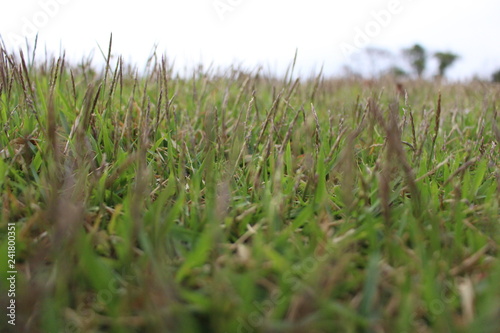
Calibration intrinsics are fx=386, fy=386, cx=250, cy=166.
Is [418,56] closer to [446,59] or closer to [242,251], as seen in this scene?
[446,59]

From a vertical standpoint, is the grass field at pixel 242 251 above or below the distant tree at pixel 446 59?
below

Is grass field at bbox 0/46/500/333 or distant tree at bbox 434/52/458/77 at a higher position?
distant tree at bbox 434/52/458/77

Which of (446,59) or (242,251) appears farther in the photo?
(446,59)

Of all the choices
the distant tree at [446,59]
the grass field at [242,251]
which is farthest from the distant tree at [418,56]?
the grass field at [242,251]

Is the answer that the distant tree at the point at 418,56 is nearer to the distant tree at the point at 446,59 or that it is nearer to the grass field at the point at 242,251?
the distant tree at the point at 446,59

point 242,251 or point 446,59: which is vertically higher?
point 446,59

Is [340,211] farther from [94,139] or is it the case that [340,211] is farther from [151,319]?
[94,139]

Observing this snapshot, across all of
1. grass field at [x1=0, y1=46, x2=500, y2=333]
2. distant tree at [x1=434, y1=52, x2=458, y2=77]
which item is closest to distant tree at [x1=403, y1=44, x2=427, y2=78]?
distant tree at [x1=434, y1=52, x2=458, y2=77]

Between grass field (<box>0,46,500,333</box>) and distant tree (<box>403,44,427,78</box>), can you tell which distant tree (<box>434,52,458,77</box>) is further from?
grass field (<box>0,46,500,333</box>)

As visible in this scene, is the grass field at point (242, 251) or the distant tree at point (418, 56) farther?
the distant tree at point (418, 56)

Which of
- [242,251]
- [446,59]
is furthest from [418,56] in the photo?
[242,251]

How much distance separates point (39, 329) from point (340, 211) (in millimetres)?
896

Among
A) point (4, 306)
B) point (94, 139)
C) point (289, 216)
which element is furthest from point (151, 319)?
point (94, 139)

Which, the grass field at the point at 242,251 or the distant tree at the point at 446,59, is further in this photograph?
the distant tree at the point at 446,59
